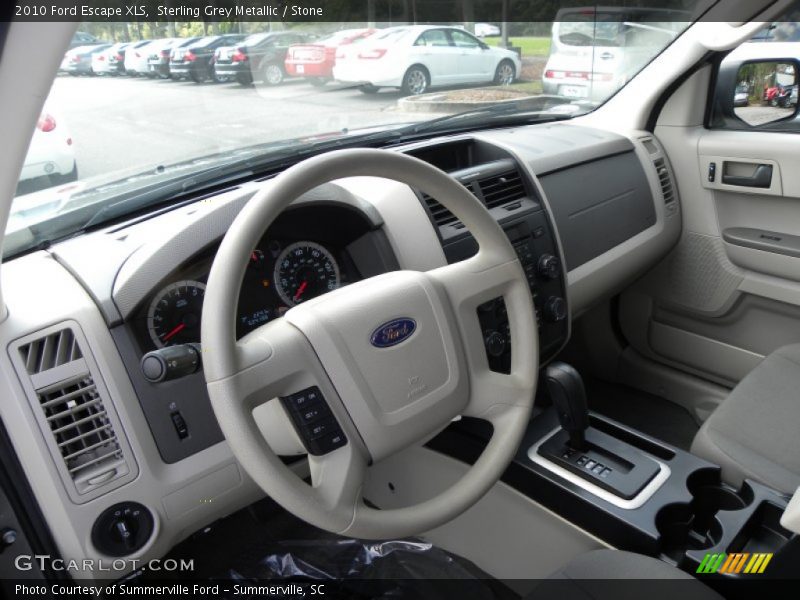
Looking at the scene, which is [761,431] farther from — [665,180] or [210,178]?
[210,178]

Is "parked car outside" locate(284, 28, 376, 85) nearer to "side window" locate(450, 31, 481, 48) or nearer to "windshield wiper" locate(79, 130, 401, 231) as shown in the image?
"windshield wiper" locate(79, 130, 401, 231)

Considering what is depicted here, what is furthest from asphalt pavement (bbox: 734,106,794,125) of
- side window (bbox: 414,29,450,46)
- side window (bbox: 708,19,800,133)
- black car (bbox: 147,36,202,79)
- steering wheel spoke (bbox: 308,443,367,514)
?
steering wheel spoke (bbox: 308,443,367,514)

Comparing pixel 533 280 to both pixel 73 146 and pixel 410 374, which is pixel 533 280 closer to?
pixel 410 374

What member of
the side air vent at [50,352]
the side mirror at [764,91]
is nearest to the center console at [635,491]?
the side air vent at [50,352]

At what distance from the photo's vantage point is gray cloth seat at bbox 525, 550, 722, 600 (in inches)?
47.3

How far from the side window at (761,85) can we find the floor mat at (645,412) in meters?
1.13

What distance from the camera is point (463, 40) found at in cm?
229

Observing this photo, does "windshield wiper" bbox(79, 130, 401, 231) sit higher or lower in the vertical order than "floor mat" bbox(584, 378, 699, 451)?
higher

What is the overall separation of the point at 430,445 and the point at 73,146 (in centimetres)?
110

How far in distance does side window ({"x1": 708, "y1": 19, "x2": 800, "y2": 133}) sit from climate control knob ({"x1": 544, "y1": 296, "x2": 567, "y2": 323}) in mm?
1113

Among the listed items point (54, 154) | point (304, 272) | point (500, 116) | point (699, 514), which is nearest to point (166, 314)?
point (304, 272)

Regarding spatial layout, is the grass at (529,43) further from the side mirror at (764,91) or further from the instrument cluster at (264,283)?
the instrument cluster at (264,283)

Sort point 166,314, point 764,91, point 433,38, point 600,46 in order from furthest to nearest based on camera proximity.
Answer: point 600,46 < point 764,91 < point 433,38 < point 166,314

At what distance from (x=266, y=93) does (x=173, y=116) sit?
267 millimetres
